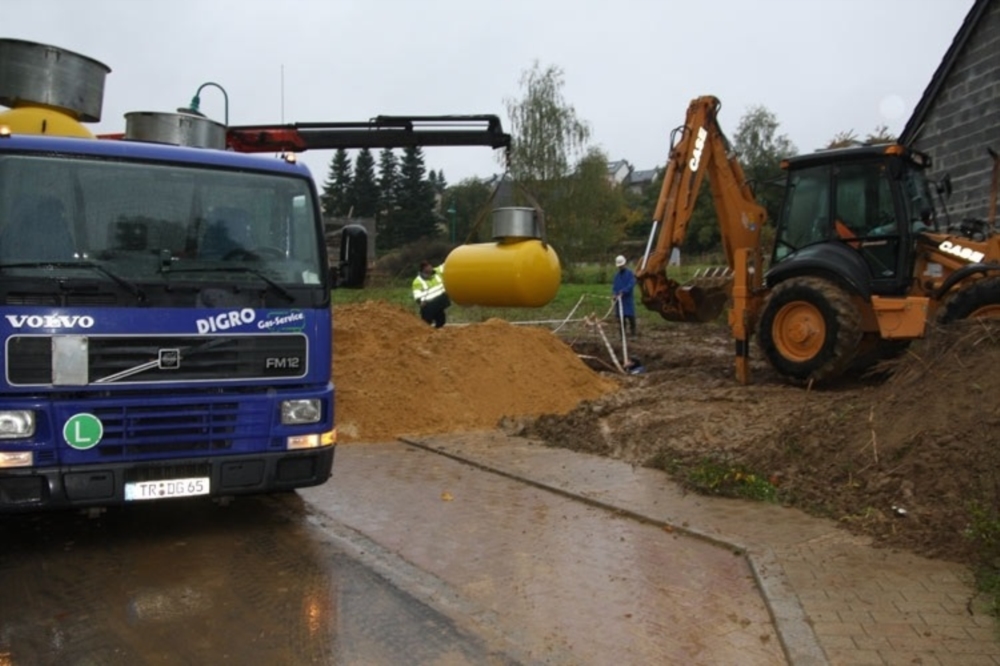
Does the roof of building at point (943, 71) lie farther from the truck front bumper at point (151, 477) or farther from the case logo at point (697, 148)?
the truck front bumper at point (151, 477)

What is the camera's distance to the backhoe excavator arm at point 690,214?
37.9 feet

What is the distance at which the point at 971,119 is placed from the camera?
14.7m

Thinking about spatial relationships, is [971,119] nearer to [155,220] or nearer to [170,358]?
[155,220]

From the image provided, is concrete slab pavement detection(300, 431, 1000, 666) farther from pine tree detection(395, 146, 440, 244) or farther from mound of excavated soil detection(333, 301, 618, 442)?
pine tree detection(395, 146, 440, 244)

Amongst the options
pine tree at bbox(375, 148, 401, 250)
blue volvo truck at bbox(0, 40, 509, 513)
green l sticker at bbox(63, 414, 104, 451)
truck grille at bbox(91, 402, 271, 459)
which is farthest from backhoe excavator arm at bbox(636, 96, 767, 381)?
pine tree at bbox(375, 148, 401, 250)

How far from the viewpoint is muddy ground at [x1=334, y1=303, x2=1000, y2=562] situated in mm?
6039

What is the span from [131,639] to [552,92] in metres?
53.0

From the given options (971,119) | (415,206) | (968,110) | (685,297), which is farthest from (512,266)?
(415,206)

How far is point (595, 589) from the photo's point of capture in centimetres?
508

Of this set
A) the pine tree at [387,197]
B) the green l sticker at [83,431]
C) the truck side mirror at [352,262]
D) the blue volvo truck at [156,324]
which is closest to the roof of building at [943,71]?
the truck side mirror at [352,262]

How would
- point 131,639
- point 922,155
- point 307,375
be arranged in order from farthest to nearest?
point 922,155
point 307,375
point 131,639

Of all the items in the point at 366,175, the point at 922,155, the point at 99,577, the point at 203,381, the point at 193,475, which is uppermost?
the point at 366,175

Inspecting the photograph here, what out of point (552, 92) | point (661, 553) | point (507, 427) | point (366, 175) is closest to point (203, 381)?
point (661, 553)

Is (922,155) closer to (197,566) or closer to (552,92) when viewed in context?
(197,566)
